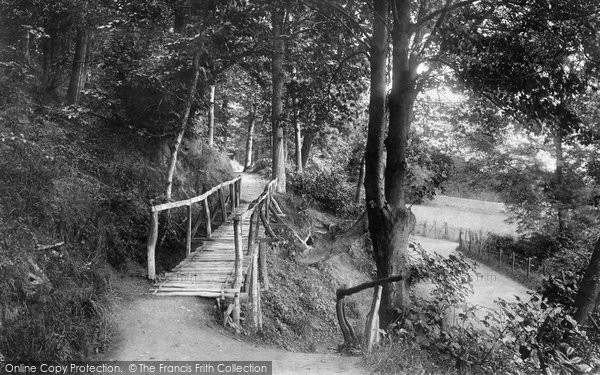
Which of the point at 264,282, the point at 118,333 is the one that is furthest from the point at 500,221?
the point at 118,333

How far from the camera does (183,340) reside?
19.2 ft

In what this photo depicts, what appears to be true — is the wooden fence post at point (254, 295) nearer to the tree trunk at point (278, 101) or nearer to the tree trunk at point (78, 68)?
the tree trunk at point (278, 101)

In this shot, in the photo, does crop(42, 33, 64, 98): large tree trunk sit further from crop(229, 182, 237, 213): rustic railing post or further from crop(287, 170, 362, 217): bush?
crop(287, 170, 362, 217): bush

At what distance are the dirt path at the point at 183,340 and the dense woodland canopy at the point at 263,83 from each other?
559mm

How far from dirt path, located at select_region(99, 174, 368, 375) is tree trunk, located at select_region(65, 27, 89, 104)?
7109mm

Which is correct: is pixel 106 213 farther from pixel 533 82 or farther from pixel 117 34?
pixel 533 82

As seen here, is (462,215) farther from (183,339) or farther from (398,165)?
(183,339)

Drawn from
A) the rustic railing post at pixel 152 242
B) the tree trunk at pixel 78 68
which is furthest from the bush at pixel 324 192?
the rustic railing post at pixel 152 242

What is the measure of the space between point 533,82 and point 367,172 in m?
2.90

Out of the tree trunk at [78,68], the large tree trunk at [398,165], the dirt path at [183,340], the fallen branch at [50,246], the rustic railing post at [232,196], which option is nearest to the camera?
the dirt path at [183,340]

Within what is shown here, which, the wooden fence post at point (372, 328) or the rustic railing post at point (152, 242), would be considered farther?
the rustic railing post at point (152, 242)

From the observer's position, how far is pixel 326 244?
12672 millimetres

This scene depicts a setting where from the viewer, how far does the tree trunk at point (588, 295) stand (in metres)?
7.45

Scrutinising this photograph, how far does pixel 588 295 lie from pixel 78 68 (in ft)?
44.5
